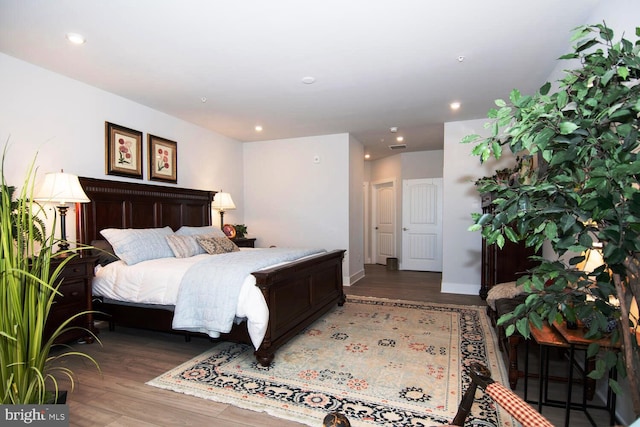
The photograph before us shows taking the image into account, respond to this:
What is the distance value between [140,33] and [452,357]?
3583 millimetres

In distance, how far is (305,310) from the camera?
10.8ft

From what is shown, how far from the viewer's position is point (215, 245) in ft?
12.8

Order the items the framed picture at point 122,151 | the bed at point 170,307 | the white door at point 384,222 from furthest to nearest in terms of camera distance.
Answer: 1. the white door at point 384,222
2. the framed picture at point 122,151
3. the bed at point 170,307

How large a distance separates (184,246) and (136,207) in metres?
0.91

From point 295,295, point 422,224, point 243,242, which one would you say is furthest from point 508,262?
point 243,242

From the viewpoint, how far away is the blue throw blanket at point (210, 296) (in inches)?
102

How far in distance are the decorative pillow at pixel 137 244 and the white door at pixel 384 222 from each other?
17.9 ft

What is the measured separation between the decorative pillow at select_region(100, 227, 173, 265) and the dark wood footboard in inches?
58.0

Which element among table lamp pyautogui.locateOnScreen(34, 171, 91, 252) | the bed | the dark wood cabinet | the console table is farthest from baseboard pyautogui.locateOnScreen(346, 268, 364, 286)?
table lamp pyautogui.locateOnScreen(34, 171, 91, 252)

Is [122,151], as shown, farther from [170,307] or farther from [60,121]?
[170,307]

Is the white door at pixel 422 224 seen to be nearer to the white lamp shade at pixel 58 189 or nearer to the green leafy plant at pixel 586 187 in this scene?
the white lamp shade at pixel 58 189

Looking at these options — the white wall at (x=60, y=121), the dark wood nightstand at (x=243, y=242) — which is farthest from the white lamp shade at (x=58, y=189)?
the dark wood nightstand at (x=243, y=242)

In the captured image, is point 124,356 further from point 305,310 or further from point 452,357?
point 452,357

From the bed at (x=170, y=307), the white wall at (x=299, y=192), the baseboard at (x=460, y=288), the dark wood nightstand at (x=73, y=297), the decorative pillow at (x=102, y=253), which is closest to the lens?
the bed at (x=170, y=307)
